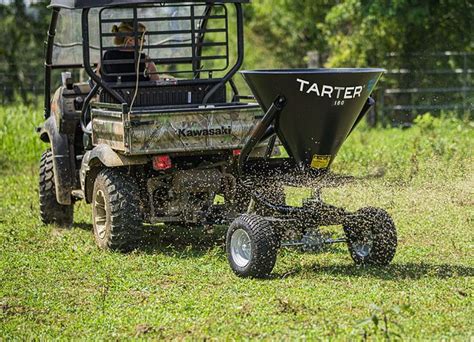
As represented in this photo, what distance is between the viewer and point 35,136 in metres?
17.8

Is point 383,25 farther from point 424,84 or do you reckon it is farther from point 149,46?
point 149,46

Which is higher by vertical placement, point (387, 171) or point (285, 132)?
point (285, 132)

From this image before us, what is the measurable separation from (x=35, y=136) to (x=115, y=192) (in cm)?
844

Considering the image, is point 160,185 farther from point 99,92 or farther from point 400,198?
point 400,198

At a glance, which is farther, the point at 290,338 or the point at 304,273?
the point at 304,273

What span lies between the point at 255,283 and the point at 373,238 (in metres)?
1.07

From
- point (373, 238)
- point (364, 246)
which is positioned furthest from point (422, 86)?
point (373, 238)

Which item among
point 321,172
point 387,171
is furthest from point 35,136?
point 321,172

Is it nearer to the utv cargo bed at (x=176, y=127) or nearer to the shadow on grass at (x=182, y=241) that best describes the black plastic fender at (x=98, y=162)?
the utv cargo bed at (x=176, y=127)

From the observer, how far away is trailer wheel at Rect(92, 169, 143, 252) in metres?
9.59

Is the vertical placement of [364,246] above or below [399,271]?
above

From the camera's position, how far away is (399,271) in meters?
8.56

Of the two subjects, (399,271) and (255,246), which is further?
(399,271)

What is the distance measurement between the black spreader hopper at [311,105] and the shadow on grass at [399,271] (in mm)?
822
